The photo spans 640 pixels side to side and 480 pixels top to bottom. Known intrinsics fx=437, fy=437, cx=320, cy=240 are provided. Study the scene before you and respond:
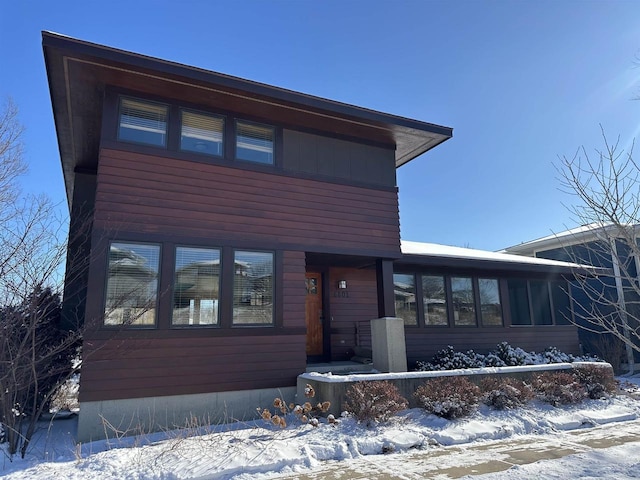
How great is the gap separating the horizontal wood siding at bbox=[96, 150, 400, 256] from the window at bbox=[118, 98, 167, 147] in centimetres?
35

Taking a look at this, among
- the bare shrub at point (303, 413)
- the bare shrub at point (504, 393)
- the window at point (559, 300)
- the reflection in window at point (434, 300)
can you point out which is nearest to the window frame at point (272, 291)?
the bare shrub at point (303, 413)

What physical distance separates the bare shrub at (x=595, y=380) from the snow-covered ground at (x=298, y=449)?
3.65 ft

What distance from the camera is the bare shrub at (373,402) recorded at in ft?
21.6

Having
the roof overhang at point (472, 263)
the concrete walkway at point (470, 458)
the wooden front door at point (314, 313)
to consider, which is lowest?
the concrete walkway at point (470, 458)

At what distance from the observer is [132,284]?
276 inches

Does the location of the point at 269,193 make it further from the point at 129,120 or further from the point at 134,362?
the point at 134,362

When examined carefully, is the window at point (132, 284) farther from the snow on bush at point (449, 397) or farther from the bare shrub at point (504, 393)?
the bare shrub at point (504, 393)

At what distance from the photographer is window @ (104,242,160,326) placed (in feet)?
22.4

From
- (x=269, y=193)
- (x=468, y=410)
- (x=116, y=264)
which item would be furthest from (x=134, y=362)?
(x=468, y=410)

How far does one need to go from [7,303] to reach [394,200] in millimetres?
7257

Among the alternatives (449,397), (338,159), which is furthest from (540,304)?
(338,159)

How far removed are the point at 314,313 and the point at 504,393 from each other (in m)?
4.61

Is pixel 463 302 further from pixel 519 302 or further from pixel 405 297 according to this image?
pixel 519 302

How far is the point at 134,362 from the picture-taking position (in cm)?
677
